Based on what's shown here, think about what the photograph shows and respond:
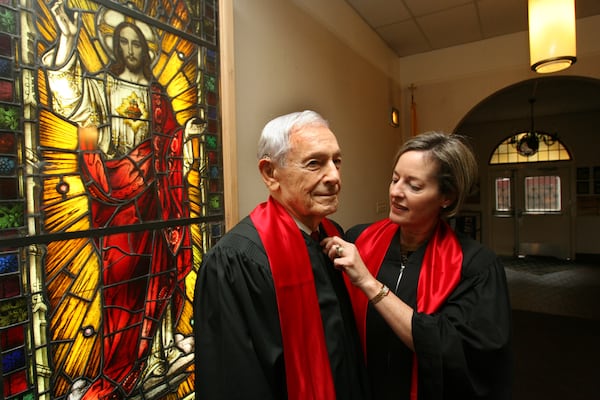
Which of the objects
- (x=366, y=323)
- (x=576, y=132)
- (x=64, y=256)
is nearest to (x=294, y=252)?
(x=366, y=323)

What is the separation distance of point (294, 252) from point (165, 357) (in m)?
0.74

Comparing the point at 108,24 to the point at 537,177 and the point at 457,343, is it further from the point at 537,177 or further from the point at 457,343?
the point at 537,177

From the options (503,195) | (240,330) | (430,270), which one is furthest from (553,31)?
(503,195)

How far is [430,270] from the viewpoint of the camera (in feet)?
3.81

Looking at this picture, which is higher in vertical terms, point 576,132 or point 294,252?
point 576,132

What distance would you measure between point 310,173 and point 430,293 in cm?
55

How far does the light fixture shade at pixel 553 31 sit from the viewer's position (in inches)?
76.8

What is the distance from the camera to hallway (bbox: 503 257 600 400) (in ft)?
9.39

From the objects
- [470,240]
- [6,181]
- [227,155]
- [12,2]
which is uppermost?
[12,2]

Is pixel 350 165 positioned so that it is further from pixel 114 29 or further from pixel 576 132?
pixel 576 132

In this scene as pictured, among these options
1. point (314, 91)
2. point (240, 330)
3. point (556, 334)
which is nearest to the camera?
point (240, 330)

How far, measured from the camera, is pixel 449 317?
1.04 meters

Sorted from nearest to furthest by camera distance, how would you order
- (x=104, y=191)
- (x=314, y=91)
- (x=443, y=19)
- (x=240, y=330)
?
(x=240, y=330) < (x=104, y=191) < (x=314, y=91) < (x=443, y=19)

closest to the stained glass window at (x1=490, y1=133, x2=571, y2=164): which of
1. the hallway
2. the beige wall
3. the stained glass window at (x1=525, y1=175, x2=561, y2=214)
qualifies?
the stained glass window at (x1=525, y1=175, x2=561, y2=214)
